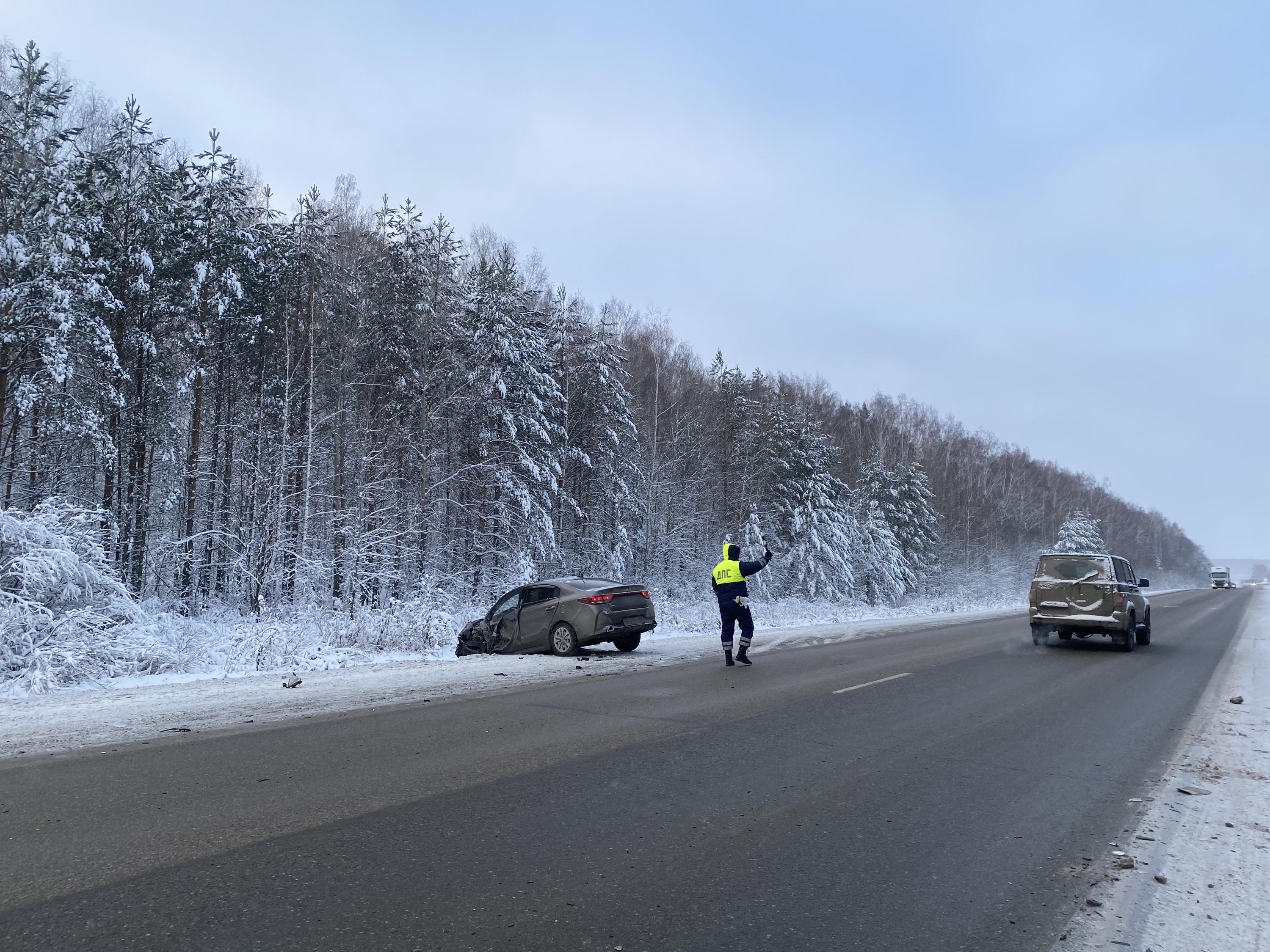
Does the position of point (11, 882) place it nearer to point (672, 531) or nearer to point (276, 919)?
point (276, 919)

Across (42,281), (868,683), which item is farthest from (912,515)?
(42,281)

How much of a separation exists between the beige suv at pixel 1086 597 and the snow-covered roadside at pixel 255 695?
7315 mm

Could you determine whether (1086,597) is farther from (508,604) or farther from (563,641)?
(508,604)

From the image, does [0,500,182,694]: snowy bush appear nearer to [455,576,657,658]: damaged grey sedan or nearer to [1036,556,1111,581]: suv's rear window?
[455,576,657,658]: damaged grey sedan

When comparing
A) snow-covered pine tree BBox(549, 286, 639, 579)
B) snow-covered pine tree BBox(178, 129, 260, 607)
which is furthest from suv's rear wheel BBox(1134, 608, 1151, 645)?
snow-covered pine tree BBox(178, 129, 260, 607)

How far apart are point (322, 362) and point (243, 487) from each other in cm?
459

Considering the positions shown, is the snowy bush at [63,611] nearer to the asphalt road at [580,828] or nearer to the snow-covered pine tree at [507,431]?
the asphalt road at [580,828]

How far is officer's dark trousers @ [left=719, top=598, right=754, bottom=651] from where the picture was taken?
13.2 metres

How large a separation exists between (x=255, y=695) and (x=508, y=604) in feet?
20.1

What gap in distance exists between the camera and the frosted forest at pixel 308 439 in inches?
625

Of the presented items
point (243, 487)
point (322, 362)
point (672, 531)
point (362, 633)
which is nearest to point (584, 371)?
point (672, 531)

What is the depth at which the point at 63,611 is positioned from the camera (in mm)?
13273

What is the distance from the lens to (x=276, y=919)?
3.53 meters

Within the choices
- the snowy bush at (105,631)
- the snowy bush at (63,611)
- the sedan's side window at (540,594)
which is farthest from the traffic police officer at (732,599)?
the snowy bush at (63,611)
